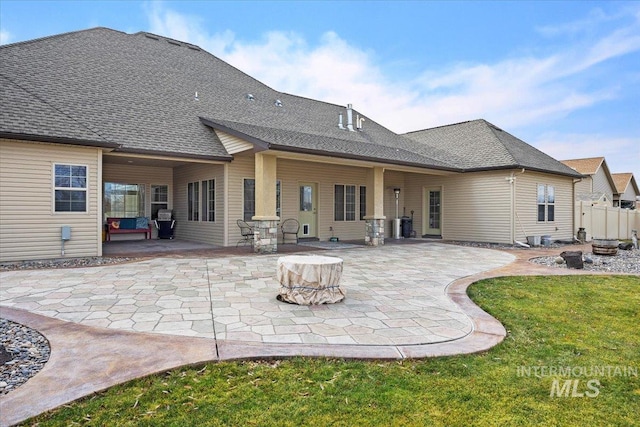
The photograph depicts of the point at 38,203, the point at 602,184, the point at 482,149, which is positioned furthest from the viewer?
the point at 602,184

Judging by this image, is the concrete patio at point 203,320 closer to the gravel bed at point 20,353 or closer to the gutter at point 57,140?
the gravel bed at point 20,353

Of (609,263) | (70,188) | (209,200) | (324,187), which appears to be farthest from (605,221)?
(70,188)

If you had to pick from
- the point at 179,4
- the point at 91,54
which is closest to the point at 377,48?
the point at 179,4

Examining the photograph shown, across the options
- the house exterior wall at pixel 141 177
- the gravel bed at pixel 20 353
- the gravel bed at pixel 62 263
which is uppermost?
the house exterior wall at pixel 141 177

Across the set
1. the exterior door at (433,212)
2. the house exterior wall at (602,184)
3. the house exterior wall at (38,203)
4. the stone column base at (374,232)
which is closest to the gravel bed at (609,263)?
the stone column base at (374,232)

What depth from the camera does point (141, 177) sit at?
13.2 m

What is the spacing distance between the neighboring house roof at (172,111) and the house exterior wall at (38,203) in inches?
16.4

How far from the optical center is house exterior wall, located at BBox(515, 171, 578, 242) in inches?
518

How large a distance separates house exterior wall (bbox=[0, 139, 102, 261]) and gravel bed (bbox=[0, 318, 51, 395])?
16.1ft

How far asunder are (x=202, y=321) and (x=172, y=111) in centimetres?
951

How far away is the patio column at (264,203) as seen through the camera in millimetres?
9664

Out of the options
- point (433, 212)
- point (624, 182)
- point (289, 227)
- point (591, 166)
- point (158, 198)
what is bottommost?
point (289, 227)

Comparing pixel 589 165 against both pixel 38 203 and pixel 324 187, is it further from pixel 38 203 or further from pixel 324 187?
pixel 38 203

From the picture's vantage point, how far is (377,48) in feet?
47.2
